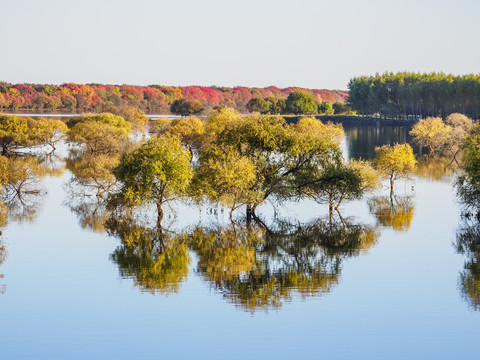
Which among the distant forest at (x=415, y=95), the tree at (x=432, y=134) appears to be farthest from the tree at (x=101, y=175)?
the distant forest at (x=415, y=95)

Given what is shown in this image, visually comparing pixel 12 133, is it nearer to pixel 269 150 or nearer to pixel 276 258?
pixel 269 150

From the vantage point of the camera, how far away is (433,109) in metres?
155

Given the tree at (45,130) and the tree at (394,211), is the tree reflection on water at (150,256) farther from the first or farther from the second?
the tree at (45,130)

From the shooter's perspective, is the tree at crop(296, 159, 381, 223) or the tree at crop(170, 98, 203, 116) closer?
the tree at crop(296, 159, 381, 223)

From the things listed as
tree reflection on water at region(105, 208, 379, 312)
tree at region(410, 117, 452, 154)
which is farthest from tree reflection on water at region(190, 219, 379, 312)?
tree at region(410, 117, 452, 154)

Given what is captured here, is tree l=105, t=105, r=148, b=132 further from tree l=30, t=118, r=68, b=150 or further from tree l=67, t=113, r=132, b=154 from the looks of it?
tree l=67, t=113, r=132, b=154

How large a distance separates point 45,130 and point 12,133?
8168 mm

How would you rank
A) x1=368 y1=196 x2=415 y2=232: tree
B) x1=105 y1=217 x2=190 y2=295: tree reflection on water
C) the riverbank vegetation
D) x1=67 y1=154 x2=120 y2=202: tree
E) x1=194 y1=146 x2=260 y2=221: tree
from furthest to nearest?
x1=67 y1=154 x2=120 y2=202: tree, x1=368 y1=196 x2=415 y2=232: tree, x1=194 y1=146 x2=260 y2=221: tree, the riverbank vegetation, x1=105 y1=217 x2=190 y2=295: tree reflection on water

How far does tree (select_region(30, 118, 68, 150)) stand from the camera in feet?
316

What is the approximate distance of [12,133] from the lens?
90.1 meters

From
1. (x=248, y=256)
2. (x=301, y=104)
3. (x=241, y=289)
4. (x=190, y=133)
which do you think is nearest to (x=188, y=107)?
(x=301, y=104)

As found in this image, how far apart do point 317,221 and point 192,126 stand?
40.9 metres

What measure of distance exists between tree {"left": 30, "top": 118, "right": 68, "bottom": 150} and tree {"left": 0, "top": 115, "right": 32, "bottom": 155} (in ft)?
6.15

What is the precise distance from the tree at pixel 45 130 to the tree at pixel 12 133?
73.8 inches
